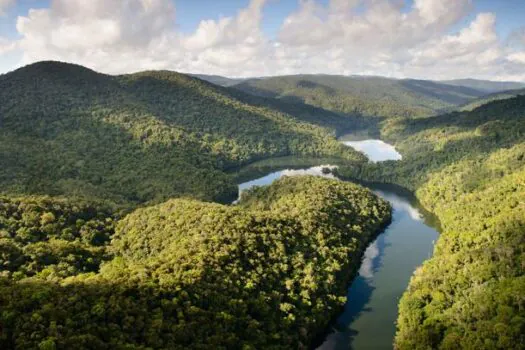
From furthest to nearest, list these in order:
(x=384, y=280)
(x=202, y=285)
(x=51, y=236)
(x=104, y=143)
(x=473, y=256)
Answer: (x=104, y=143), (x=384, y=280), (x=51, y=236), (x=473, y=256), (x=202, y=285)

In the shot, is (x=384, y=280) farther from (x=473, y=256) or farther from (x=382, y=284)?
(x=473, y=256)

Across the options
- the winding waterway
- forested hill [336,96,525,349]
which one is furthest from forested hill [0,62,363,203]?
forested hill [336,96,525,349]

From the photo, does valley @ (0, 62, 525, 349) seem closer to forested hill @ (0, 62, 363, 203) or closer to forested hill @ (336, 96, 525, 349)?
forested hill @ (336, 96, 525, 349)

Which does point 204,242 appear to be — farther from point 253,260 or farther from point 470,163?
point 470,163

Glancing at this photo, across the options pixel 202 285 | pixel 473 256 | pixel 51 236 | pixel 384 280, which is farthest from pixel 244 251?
pixel 473 256

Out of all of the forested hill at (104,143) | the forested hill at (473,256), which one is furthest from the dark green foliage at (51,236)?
the forested hill at (473,256)

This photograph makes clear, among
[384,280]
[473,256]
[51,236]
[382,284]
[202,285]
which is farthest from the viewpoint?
[384,280]

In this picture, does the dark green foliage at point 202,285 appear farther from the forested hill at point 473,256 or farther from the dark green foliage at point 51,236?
the forested hill at point 473,256
